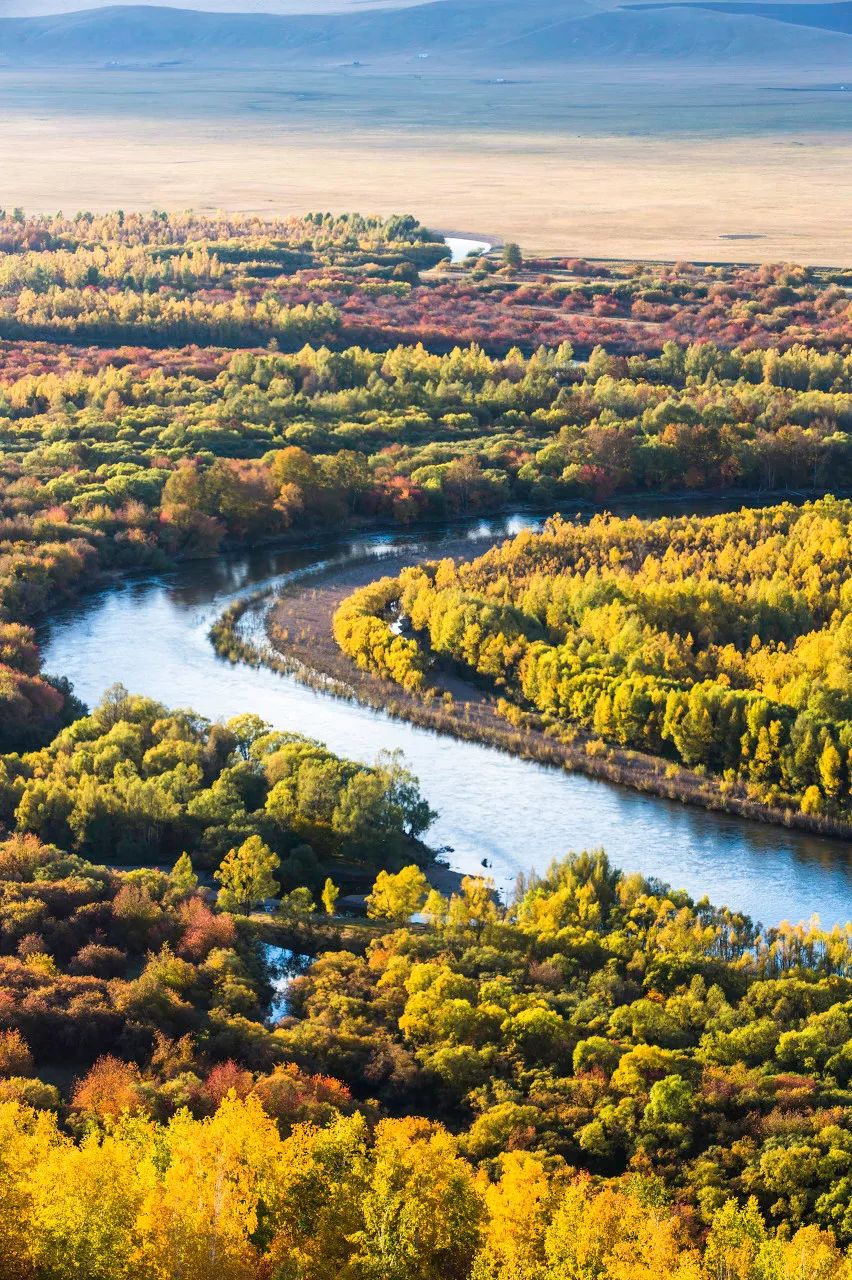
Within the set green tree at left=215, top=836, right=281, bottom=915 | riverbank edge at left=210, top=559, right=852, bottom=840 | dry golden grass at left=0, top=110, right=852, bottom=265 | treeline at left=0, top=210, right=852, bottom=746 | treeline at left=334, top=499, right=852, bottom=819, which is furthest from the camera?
dry golden grass at left=0, top=110, right=852, bottom=265

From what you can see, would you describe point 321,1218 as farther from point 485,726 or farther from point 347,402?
point 347,402

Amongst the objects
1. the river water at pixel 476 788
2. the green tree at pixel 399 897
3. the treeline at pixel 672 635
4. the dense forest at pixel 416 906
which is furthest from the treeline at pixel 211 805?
the treeline at pixel 672 635

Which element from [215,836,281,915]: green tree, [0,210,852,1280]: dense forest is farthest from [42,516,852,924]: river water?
[215,836,281,915]: green tree

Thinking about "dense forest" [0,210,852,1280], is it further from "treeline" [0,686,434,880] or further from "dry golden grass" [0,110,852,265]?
"dry golden grass" [0,110,852,265]

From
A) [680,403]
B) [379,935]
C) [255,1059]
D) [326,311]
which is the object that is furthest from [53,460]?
[255,1059]

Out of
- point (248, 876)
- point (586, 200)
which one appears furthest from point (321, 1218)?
point (586, 200)

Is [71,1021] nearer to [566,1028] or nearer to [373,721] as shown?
[566,1028]

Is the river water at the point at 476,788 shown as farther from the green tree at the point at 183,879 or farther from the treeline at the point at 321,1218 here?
the treeline at the point at 321,1218

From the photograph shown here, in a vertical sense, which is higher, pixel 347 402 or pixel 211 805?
pixel 347 402
